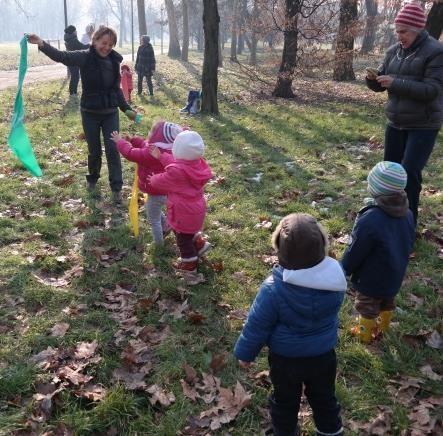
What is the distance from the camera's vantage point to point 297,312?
238 cm

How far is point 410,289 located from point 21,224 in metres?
4.40

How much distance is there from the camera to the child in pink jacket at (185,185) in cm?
418

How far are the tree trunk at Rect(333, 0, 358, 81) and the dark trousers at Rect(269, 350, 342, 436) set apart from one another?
15.2 m

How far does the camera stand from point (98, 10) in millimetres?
155875

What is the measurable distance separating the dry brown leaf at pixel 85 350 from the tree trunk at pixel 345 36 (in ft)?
48.6

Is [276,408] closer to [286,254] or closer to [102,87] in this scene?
[286,254]

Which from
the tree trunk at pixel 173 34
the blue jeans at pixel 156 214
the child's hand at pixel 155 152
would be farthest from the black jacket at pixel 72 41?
the tree trunk at pixel 173 34

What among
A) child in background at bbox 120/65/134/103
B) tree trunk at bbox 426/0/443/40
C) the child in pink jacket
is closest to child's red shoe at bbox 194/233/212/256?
the child in pink jacket

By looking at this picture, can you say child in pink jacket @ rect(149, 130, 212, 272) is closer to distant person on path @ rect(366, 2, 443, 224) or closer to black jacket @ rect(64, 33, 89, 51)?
distant person on path @ rect(366, 2, 443, 224)

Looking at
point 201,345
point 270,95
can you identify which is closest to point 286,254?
point 201,345

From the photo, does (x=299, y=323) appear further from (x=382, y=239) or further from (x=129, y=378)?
(x=129, y=378)

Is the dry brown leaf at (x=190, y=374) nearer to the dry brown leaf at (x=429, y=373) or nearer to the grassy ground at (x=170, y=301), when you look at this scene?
the grassy ground at (x=170, y=301)

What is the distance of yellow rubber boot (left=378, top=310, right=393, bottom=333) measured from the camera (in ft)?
12.0

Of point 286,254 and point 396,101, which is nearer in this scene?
point 286,254
